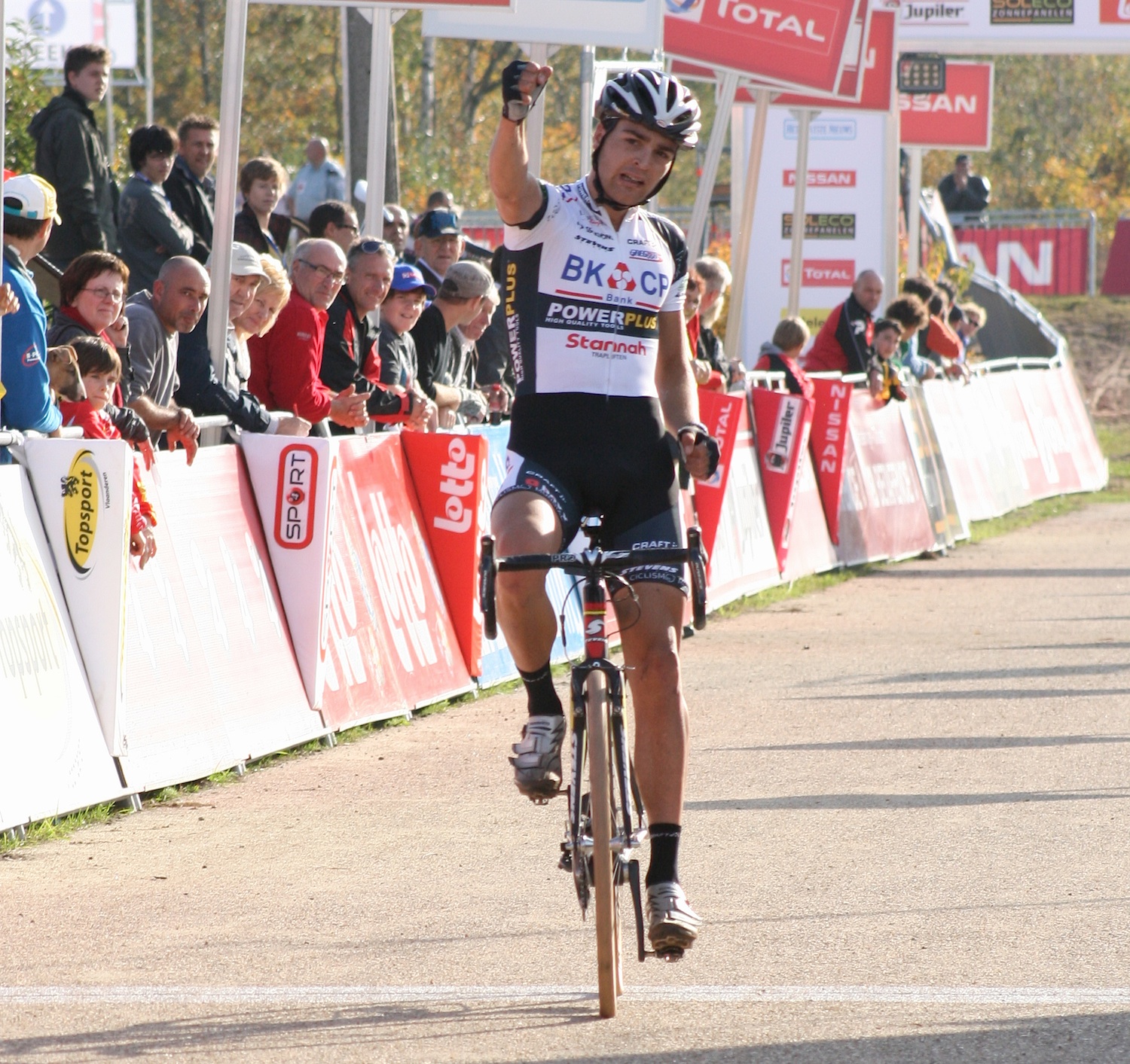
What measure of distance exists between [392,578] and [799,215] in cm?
1078

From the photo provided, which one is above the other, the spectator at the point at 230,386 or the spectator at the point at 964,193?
the spectator at the point at 964,193

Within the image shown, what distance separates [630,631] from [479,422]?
23.2ft

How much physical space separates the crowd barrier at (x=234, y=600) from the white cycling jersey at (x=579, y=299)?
2.42 m

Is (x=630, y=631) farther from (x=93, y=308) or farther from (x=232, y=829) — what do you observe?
(x=93, y=308)

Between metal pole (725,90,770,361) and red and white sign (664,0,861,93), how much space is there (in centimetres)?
131

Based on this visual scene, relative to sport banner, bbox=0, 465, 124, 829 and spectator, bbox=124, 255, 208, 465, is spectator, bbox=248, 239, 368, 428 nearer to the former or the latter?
spectator, bbox=124, 255, 208, 465

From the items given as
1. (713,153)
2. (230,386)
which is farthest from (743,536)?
(230,386)

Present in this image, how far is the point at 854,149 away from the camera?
27.2m

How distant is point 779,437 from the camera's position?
621 inches

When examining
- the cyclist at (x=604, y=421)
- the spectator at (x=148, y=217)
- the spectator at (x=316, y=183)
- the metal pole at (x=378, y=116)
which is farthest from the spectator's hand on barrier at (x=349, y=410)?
the spectator at (x=316, y=183)

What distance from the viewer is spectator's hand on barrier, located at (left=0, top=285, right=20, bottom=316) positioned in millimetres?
7496

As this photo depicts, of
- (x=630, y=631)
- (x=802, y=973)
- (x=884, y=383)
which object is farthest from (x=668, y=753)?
(x=884, y=383)

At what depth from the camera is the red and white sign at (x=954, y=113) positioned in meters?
31.1

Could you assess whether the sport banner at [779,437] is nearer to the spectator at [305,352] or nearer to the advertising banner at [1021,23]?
the spectator at [305,352]
